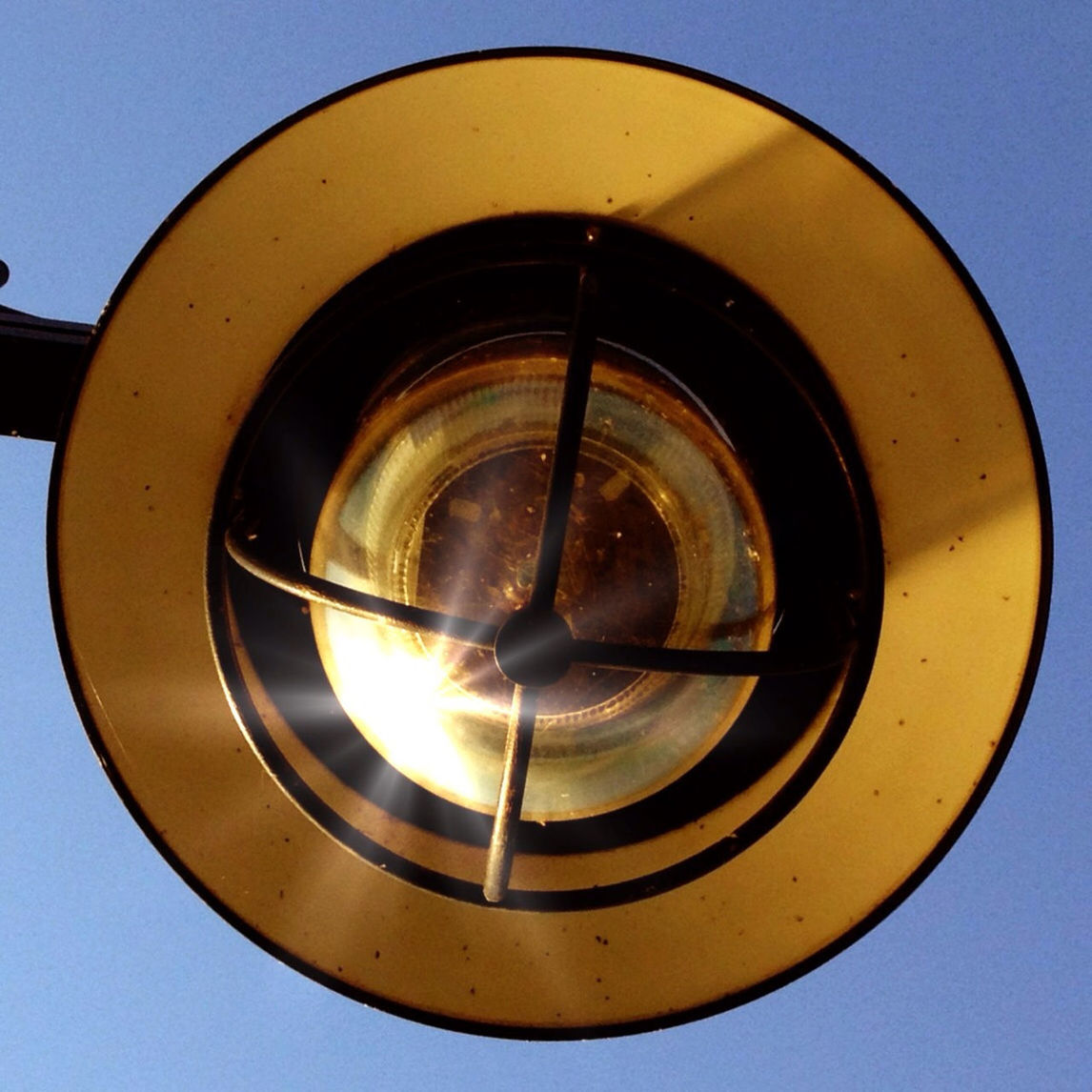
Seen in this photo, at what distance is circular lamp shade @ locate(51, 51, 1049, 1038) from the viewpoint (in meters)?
1.12

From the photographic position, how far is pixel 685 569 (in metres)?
1.23

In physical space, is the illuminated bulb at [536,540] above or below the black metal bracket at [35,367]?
below

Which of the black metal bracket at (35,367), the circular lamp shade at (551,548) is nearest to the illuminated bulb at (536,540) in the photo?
the circular lamp shade at (551,548)

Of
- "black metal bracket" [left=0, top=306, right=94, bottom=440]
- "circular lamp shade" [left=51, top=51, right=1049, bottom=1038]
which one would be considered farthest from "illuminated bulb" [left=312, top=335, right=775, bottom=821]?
"black metal bracket" [left=0, top=306, right=94, bottom=440]

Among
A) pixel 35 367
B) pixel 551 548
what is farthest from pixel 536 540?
pixel 35 367

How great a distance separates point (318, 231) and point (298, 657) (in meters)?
0.43

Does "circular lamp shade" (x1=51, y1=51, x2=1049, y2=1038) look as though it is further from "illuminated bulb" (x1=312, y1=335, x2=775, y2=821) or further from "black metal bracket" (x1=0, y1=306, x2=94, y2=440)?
"black metal bracket" (x1=0, y1=306, x2=94, y2=440)

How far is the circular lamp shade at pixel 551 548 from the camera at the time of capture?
1.12 meters

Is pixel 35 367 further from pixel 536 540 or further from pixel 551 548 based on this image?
pixel 551 548

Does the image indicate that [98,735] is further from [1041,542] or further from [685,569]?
[1041,542]

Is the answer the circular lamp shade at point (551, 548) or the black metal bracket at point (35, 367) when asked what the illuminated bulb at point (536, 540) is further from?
the black metal bracket at point (35, 367)

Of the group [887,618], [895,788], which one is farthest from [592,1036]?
[887,618]

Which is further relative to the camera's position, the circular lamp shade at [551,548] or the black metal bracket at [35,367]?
the black metal bracket at [35,367]

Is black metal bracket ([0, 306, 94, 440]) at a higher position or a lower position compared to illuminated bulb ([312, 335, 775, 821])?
higher
